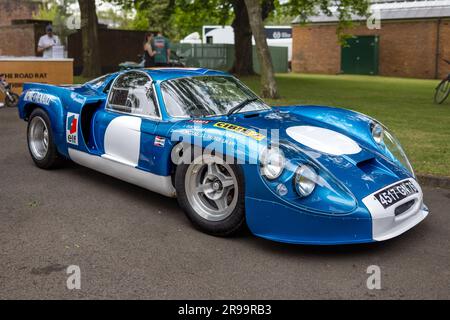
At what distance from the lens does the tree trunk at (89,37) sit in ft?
59.8

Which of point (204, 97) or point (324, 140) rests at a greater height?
point (204, 97)

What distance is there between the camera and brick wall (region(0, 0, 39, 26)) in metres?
45.5

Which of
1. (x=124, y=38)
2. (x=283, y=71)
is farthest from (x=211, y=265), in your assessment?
(x=283, y=71)

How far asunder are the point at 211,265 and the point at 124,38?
71.9 ft

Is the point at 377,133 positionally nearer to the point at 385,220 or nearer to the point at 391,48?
the point at 385,220

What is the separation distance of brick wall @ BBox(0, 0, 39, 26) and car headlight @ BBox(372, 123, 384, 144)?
1792 inches

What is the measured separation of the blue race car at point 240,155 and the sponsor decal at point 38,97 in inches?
8.5

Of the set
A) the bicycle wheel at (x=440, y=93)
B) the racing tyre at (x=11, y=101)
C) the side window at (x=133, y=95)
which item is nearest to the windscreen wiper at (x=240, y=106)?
the side window at (x=133, y=95)

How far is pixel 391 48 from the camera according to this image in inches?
1284

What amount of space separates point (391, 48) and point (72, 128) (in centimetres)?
2995

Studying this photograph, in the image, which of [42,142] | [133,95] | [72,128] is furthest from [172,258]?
[42,142]

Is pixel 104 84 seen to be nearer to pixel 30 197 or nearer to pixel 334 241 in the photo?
pixel 30 197

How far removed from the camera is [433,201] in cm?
537

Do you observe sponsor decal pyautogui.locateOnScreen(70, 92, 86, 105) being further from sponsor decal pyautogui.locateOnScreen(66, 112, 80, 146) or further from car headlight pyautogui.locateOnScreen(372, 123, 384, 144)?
car headlight pyautogui.locateOnScreen(372, 123, 384, 144)
